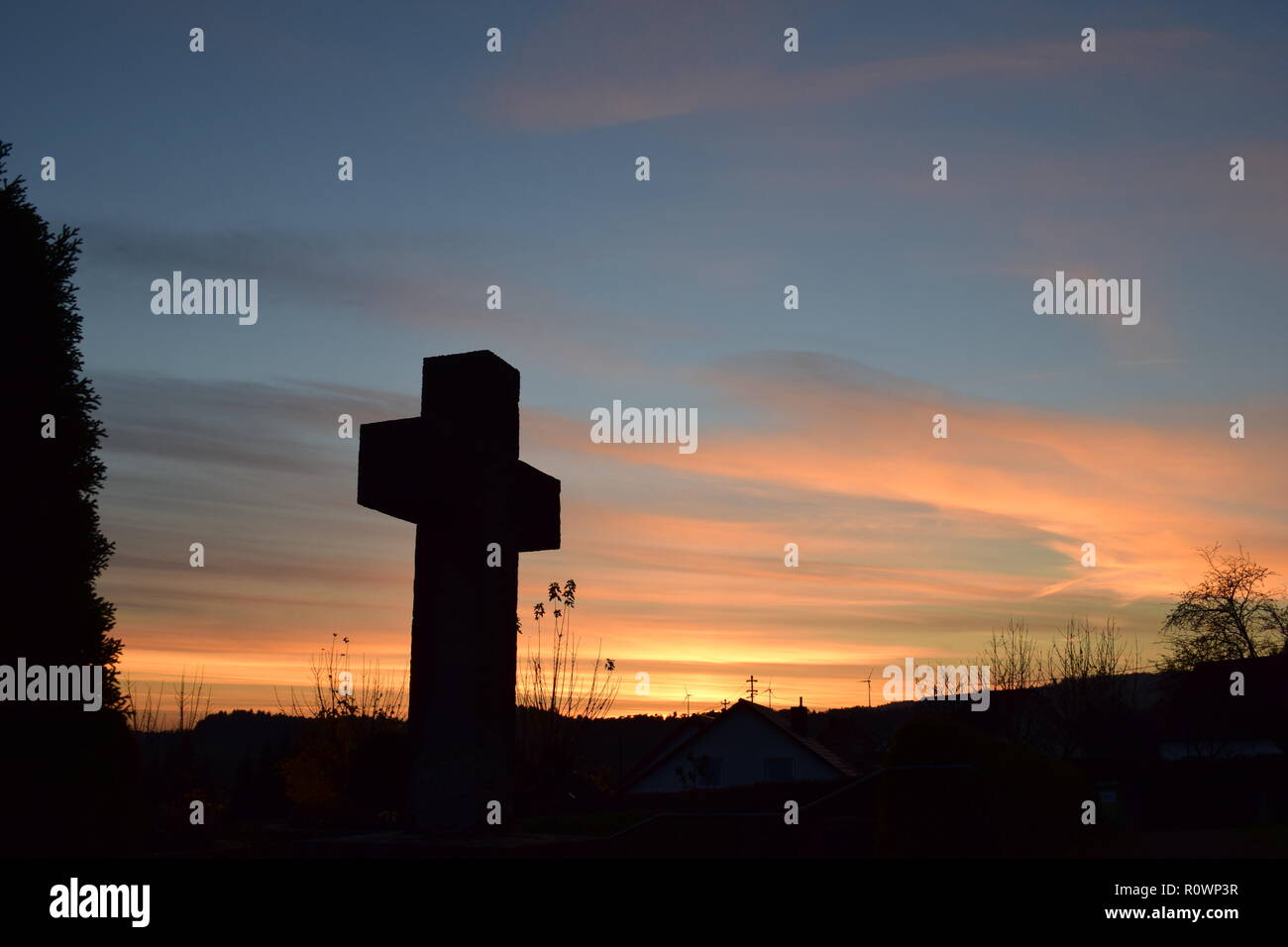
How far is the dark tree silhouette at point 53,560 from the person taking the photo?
9398 millimetres

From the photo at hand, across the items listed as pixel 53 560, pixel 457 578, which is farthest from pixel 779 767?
pixel 457 578

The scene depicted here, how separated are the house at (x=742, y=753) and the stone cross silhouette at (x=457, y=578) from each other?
138 feet

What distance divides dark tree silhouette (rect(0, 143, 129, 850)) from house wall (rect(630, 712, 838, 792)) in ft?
132

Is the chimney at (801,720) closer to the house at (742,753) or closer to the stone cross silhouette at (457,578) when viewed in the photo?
the house at (742,753)

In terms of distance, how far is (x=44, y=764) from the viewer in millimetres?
9406

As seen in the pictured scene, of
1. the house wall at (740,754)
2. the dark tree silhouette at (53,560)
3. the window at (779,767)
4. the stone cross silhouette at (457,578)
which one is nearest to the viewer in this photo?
the stone cross silhouette at (457,578)

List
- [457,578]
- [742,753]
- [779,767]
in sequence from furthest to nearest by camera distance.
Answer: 1. [742,753]
2. [779,767]
3. [457,578]

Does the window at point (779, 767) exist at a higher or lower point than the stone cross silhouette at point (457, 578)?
lower

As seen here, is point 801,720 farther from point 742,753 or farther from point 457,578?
point 457,578

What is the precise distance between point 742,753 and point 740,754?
0.37 ft

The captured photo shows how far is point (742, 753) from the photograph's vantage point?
51.2 m

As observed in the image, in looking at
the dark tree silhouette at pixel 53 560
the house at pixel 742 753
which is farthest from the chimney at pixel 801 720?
the dark tree silhouette at pixel 53 560

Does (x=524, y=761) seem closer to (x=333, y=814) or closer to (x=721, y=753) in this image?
(x=333, y=814)
